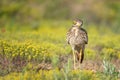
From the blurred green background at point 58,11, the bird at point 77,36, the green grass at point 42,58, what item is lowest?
the green grass at point 42,58

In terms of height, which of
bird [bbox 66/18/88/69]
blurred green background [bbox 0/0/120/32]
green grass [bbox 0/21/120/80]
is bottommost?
green grass [bbox 0/21/120/80]

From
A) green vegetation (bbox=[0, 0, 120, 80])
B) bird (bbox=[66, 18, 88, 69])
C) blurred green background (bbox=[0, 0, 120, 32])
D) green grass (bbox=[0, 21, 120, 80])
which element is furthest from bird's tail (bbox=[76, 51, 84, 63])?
blurred green background (bbox=[0, 0, 120, 32])

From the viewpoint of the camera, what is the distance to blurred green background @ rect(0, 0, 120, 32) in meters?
25.8

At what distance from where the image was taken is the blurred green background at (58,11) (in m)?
25.8

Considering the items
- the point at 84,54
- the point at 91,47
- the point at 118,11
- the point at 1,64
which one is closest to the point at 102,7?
the point at 118,11

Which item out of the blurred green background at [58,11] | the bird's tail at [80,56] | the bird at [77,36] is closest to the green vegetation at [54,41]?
the blurred green background at [58,11]

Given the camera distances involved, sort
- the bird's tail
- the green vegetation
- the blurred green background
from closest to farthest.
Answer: the green vegetation, the bird's tail, the blurred green background

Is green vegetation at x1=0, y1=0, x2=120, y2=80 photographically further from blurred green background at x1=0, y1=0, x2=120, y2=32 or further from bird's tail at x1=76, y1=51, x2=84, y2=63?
bird's tail at x1=76, y1=51, x2=84, y2=63

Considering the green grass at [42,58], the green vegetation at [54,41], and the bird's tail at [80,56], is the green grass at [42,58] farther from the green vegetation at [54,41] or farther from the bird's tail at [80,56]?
the bird's tail at [80,56]

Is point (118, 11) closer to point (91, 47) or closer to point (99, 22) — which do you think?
point (99, 22)

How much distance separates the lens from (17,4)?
27.1 m

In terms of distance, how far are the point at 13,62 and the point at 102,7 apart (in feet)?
44.3

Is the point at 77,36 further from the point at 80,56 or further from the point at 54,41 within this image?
the point at 54,41

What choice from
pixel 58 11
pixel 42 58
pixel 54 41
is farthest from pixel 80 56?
pixel 58 11
